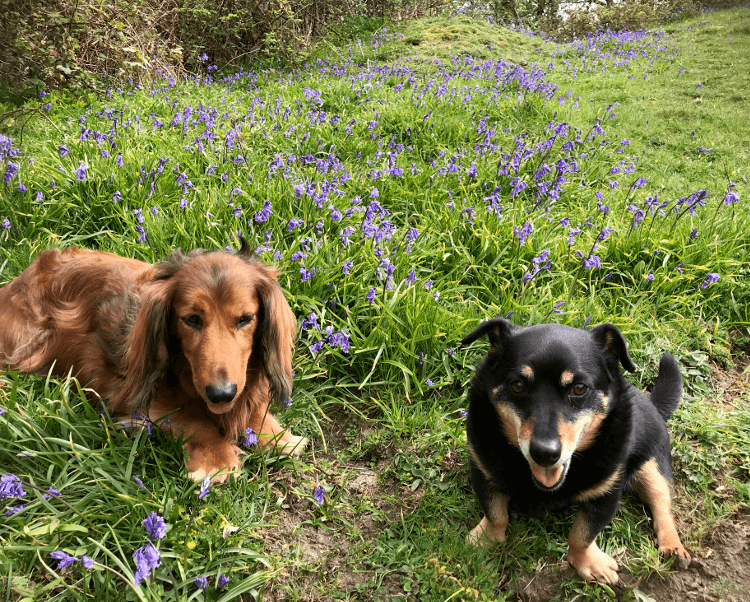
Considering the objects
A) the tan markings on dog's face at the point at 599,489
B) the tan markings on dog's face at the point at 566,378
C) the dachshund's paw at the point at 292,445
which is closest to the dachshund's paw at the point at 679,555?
the tan markings on dog's face at the point at 599,489

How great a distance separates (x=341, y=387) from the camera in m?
3.13

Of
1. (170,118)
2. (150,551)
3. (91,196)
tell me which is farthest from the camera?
(170,118)

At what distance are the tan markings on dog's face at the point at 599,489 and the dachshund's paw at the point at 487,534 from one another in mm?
390

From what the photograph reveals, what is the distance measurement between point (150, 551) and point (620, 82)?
10.4 metres

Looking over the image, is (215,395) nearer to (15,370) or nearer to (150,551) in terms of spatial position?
(150,551)

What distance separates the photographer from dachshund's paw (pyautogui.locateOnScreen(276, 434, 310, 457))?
8.92 ft

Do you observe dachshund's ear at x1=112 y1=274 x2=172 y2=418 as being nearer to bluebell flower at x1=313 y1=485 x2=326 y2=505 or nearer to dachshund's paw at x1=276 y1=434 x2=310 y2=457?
dachshund's paw at x1=276 y1=434 x2=310 y2=457

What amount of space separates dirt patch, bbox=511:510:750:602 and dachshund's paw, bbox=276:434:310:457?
127cm

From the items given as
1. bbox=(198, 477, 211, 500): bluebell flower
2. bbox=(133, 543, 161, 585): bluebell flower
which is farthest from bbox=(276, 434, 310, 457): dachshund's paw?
bbox=(133, 543, 161, 585): bluebell flower

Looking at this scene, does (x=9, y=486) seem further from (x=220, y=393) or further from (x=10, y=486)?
(x=220, y=393)

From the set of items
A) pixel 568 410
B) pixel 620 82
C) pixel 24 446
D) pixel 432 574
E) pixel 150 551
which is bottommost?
pixel 432 574

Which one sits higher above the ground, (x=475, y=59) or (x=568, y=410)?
(x=475, y=59)

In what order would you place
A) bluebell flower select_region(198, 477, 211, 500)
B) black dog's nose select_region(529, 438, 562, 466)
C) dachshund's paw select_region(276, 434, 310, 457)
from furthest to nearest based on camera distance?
dachshund's paw select_region(276, 434, 310, 457)
bluebell flower select_region(198, 477, 211, 500)
black dog's nose select_region(529, 438, 562, 466)

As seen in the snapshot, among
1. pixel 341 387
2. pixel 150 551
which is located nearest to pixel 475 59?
pixel 341 387
